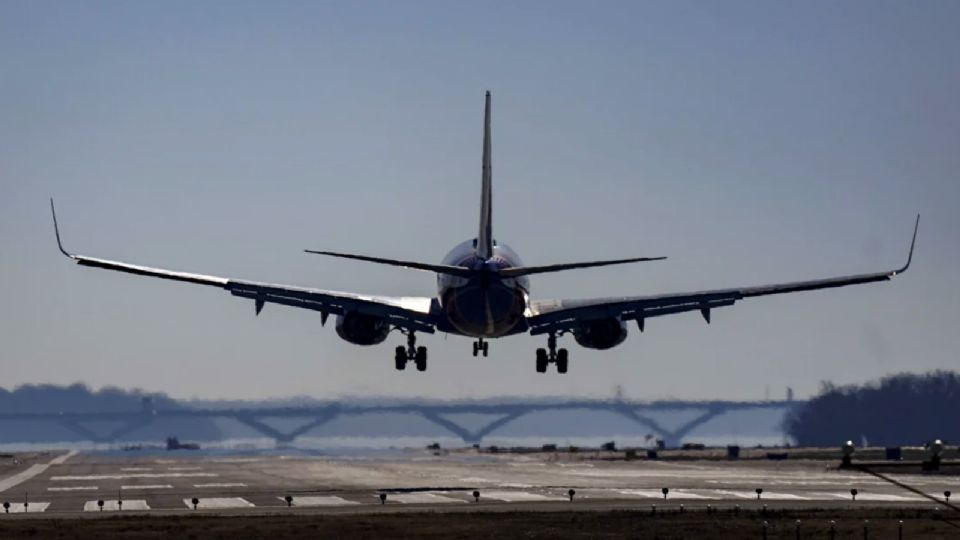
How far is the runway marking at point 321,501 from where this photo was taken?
9456 centimetres

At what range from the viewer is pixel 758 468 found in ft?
446

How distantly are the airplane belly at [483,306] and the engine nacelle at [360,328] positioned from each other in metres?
6.16

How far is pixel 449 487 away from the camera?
11069 cm

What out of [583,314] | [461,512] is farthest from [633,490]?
[461,512]

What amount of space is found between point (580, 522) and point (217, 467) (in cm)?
8039

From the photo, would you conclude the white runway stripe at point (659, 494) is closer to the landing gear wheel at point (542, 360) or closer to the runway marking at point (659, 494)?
the runway marking at point (659, 494)

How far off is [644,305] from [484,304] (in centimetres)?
1303

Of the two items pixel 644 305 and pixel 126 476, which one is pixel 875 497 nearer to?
pixel 644 305

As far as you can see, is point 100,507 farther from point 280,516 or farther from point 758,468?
point 758,468

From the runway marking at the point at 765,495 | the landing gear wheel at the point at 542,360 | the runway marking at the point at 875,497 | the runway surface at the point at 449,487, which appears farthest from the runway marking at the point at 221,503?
the runway marking at the point at 875,497

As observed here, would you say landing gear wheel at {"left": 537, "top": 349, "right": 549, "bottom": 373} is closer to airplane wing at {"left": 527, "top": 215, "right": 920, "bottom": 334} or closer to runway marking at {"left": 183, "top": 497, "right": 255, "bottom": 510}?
airplane wing at {"left": 527, "top": 215, "right": 920, "bottom": 334}

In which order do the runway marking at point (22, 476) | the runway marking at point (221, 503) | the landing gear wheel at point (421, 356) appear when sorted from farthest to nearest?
1. the runway marking at point (22, 476)
2. the landing gear wheel at point (421, 356)
3. the runway marking at point (221, 503)

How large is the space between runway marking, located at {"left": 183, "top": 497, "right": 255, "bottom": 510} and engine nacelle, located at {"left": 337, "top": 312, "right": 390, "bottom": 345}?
11.5 m

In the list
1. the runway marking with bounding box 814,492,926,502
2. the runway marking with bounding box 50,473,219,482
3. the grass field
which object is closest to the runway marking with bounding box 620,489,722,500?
the runway marking with bounding box 814,492,926,502
